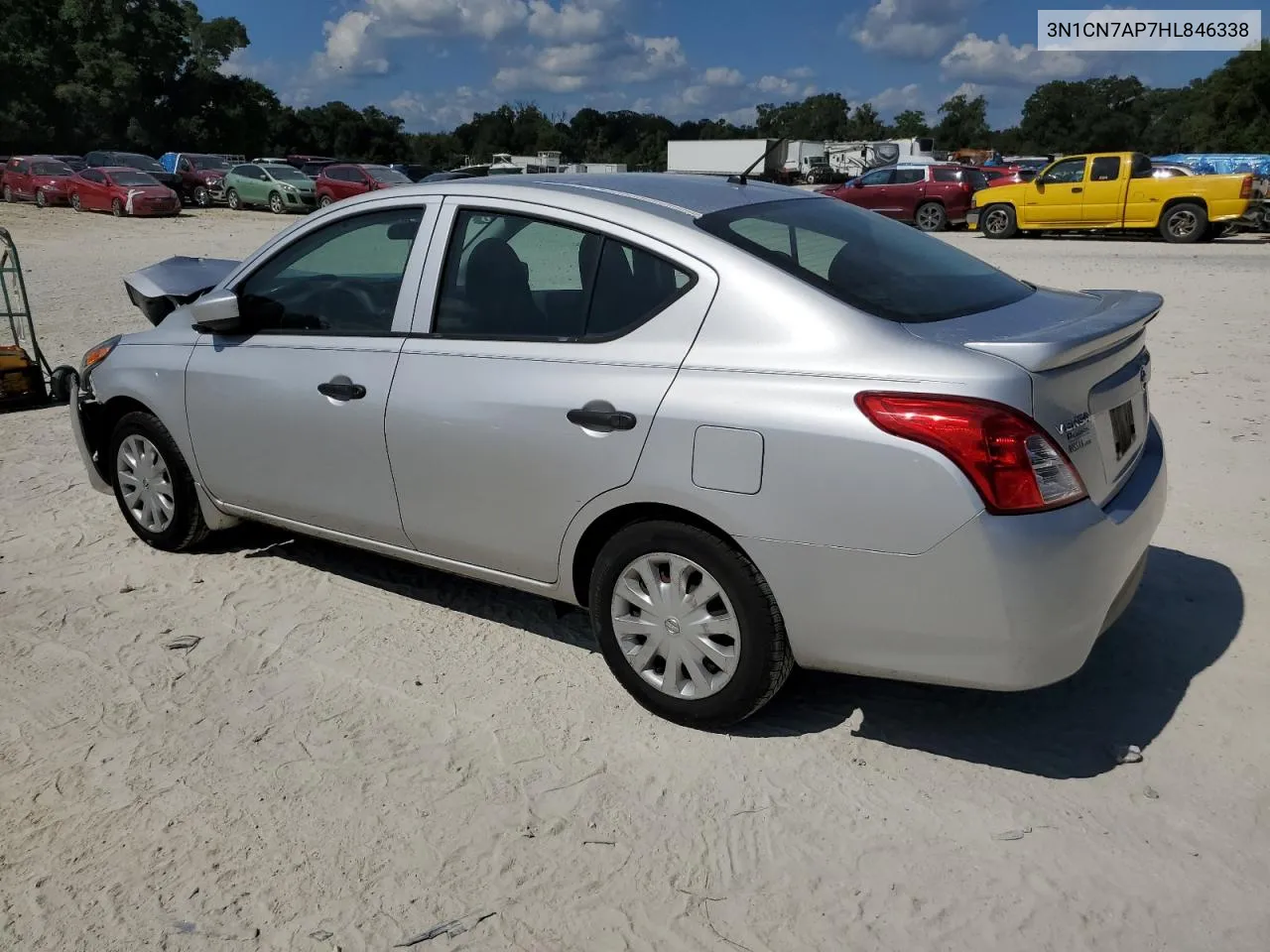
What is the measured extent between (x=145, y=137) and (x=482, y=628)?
6678cm

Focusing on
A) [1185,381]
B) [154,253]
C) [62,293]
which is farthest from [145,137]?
[1185,381]

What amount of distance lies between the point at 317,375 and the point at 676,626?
1.75 metres

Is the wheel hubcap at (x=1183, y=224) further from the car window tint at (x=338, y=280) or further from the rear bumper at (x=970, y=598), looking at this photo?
the car window tint at (x=338, y=280)

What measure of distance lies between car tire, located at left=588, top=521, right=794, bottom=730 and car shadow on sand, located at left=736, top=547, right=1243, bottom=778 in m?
0.24

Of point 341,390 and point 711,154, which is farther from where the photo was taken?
point 711,154

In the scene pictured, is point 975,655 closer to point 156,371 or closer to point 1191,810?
point 1191,810

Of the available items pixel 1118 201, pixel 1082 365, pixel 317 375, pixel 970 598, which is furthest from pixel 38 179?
pixel 970 598

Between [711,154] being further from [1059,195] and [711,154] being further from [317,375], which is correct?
[317,375]

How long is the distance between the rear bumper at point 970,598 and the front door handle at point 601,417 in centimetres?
54

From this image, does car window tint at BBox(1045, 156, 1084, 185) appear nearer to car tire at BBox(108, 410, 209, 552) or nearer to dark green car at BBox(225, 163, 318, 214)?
dark green car at BBox(225, 163, 318, 214)

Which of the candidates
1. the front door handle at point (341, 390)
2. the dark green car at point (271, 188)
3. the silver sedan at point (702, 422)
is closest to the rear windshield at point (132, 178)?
the dark green car at point (271, 188)

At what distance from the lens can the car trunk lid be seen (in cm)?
288

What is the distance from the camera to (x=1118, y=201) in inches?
816

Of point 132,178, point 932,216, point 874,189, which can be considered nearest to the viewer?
point 932,216
